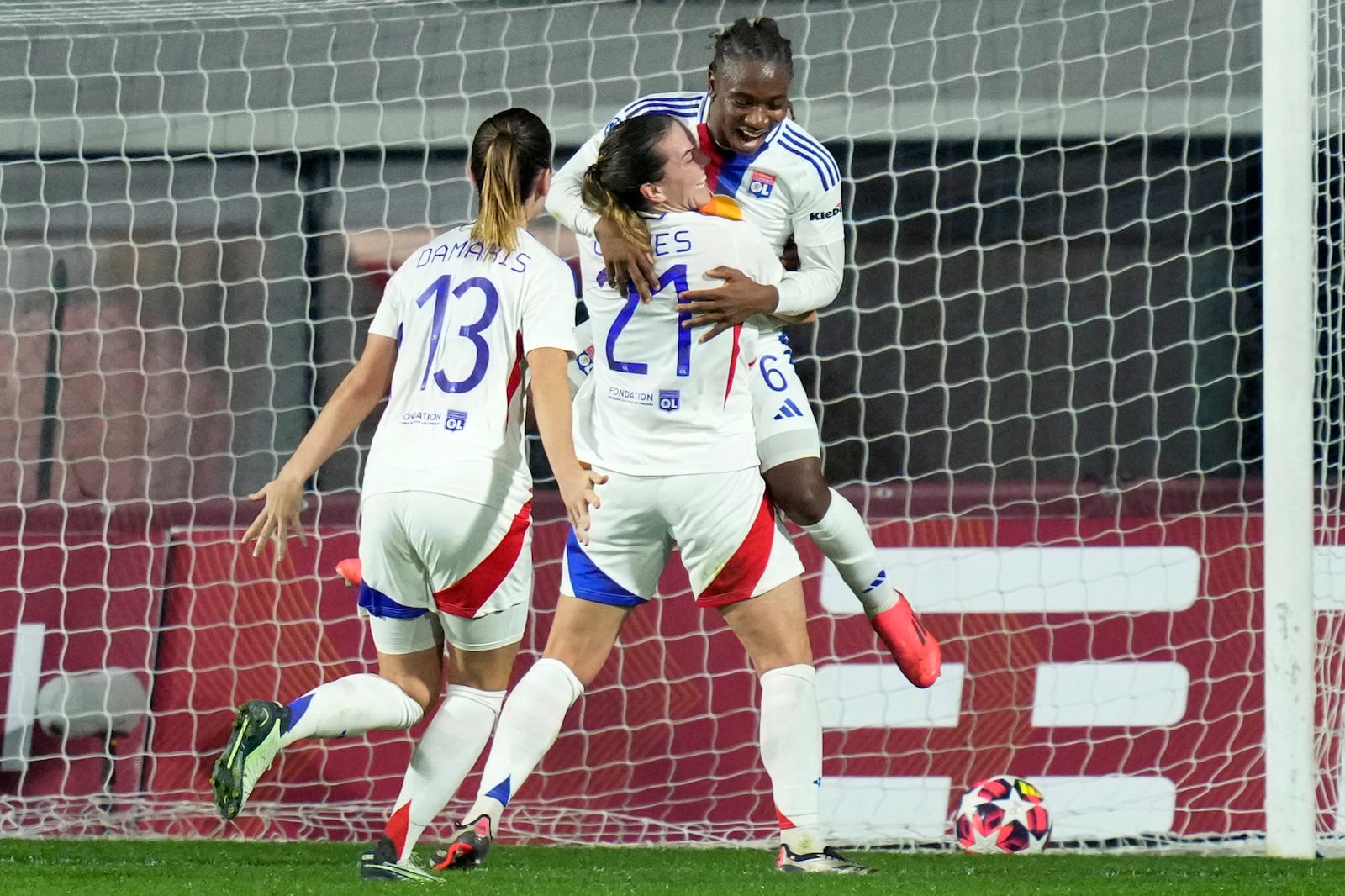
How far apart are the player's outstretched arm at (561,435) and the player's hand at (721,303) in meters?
0.29

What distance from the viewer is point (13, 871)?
3494 millimetres

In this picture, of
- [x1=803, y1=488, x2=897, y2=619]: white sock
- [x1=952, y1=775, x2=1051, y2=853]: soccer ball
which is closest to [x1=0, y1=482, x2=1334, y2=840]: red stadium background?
[x1=952, y1=775, x2=1051, y2=853]: soccer ball

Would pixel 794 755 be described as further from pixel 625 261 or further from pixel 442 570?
pixel 625 261

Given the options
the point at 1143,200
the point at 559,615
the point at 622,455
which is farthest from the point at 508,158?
the point at 1143,200

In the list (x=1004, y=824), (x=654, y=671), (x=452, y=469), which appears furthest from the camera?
(x=654, y=671)

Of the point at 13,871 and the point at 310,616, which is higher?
the point at 310,616

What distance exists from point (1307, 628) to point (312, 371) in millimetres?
3144

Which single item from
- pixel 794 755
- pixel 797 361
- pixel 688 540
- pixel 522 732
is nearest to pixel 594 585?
pixel 688 540

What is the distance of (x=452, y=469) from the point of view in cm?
308

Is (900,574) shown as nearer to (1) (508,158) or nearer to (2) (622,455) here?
(2) (622,455)

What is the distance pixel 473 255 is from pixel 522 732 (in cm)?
99

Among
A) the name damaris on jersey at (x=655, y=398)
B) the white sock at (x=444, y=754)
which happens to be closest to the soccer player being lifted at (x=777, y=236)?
the name damaris on jersey at (x=655, y=398)

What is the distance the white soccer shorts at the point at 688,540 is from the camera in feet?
10.6

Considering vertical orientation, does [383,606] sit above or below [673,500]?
below
